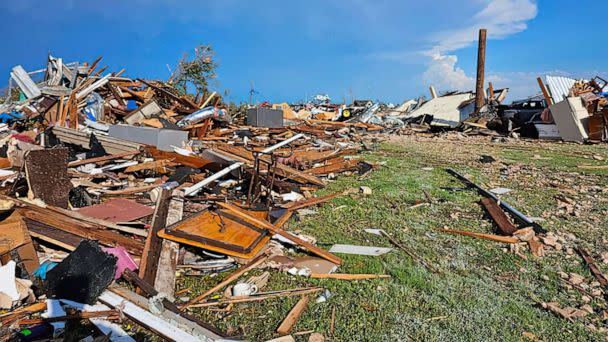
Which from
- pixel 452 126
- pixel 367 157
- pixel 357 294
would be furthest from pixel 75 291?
pixel 452 126

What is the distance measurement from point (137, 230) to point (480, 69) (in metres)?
20.9

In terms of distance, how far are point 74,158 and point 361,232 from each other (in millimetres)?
5980

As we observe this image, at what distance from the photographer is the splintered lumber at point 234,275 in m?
3.31

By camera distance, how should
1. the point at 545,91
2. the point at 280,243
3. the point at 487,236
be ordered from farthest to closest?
the point at 545,91 → the point at 487,236 → the point at 280,243

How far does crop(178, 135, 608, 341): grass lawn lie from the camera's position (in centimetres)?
295

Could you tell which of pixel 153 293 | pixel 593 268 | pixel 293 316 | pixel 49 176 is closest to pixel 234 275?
pixel 153 293

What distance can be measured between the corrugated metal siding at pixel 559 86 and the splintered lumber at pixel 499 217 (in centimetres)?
1349

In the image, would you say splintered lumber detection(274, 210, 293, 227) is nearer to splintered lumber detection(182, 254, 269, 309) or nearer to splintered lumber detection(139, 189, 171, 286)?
splintered lumber detection(182, 254, 269, 309)

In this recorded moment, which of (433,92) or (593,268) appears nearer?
(593,268)

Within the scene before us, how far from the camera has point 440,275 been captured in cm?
379

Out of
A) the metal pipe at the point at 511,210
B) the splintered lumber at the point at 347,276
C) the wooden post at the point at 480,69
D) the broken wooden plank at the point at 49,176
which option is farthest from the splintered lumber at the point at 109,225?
the wooden post at the point at 480,69

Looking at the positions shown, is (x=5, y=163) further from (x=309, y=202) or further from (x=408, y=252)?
(x=408, y=252)

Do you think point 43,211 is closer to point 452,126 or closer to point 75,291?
point 75,291

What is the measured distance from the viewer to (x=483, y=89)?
20219 mm
